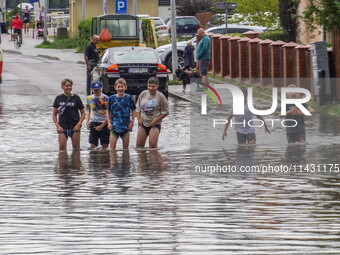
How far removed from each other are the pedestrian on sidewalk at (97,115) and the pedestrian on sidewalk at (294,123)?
9.98ft

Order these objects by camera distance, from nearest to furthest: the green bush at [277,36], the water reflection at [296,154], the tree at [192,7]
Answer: the water reflection at [296,154] → the green bush at [277,36] → the tree at [192,7]

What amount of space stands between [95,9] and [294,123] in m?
45.7

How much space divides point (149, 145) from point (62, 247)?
8.56 metres

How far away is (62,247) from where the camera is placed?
26.9ft

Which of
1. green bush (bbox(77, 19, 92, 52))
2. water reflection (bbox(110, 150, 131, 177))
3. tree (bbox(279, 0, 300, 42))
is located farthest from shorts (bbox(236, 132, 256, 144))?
green bush (bbox(77, 19, 92, 52))

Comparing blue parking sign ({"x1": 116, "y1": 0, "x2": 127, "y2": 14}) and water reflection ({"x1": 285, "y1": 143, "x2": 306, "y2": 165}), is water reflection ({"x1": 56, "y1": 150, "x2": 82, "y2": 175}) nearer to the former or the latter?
water reflection ({"x1": 285, "y1": 143, "x2": 306, "y2": 165})

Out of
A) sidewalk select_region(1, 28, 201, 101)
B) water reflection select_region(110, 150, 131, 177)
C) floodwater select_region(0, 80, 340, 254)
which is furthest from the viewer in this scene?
sidewalk select_region(1, 28, 201, 101)

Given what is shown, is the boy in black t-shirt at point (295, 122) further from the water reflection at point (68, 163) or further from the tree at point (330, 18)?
the tree at point (330, 18)

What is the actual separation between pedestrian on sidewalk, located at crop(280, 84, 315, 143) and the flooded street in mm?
217

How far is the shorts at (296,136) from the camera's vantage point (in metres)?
16.2

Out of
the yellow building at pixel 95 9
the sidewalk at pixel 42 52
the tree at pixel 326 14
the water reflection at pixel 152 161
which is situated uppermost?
the yellow building at pixel 95 9

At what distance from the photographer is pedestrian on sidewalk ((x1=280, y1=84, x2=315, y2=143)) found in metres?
15.8

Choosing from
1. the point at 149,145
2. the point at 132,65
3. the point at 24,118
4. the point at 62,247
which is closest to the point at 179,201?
the point at 62,247

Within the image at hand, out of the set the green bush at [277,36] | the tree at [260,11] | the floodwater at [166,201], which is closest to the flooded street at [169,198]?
the floodwater at [166,201]
